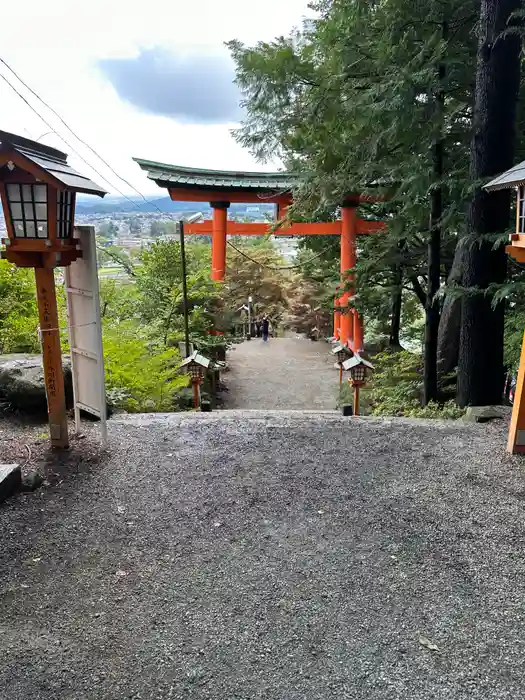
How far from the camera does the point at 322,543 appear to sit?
2.89m

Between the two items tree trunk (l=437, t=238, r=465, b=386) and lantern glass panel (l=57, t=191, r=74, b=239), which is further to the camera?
tree trunk (l=437, t=238, r=465, b=386)

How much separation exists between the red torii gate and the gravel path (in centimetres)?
154

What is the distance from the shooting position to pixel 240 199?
1130 centimetres

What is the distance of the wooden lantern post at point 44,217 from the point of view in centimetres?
325

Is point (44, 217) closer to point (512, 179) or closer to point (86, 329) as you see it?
point (86, 329)

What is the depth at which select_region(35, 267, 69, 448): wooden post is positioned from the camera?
3721 mm

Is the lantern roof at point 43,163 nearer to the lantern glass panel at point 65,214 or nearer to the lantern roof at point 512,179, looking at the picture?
the lantern glass panel at point 65,214

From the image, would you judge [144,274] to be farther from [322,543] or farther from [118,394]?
[322,543]

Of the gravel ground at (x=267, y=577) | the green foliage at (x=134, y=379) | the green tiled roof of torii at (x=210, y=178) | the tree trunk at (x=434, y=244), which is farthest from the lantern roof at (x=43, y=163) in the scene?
the green tiled roof of torii at (x=210, y=178)

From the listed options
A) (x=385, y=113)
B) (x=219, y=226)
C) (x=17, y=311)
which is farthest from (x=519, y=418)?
(x=219, y=226)

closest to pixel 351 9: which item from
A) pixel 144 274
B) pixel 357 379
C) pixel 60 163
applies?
pixel 60 163

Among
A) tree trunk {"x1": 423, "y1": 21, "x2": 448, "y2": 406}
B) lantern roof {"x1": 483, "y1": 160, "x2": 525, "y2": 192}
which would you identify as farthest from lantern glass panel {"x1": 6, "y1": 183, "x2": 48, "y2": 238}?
tree trunk {"x1": 423, "y1": 21, "x2": 448, "y2": 406}

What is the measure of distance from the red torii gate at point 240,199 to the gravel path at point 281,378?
5.04 ft

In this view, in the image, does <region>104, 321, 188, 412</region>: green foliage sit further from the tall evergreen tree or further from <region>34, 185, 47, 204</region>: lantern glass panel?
the tall evergreen tree
